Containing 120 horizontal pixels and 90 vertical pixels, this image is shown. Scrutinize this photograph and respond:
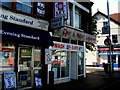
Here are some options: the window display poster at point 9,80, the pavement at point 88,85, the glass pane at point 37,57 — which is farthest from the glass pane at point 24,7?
the pavement at point 88,85

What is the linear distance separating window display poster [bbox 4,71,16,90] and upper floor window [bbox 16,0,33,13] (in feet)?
11.0

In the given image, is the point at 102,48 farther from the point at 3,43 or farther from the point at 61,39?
the point at 3,43

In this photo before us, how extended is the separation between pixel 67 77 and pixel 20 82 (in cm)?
586

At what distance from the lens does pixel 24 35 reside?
13.1 metres

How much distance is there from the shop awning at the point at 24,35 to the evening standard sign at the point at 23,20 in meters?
0.20

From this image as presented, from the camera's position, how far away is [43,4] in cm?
1574

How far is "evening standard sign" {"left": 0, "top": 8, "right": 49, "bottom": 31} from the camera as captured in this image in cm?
1236

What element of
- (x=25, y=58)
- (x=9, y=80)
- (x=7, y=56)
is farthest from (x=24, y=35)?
(x=9, y=80)

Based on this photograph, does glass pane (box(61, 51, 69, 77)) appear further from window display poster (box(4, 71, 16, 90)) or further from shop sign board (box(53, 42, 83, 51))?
window display poster (box(4, 71, 16, 90))

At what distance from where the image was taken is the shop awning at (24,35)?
1205 cm

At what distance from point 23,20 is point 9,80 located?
3.09 meters

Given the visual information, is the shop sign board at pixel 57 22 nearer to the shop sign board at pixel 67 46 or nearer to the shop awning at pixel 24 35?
the shop awning at pixel 24 35

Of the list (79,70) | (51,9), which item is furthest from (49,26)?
(79,70)

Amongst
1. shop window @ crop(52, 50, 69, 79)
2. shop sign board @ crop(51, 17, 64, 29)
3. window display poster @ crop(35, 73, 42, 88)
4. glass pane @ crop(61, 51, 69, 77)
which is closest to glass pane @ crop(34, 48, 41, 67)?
window display poster @ crop(35, 73, 42, 88)
